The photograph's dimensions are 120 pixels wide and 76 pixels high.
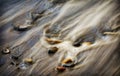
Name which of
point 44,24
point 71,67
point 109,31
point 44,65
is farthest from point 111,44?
point 44,24

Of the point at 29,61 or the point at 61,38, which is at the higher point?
the point at 61,38

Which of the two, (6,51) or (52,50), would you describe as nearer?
(52,50)

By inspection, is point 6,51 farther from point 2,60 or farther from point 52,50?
point 52,50

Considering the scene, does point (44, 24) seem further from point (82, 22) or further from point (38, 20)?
point (82, 22)

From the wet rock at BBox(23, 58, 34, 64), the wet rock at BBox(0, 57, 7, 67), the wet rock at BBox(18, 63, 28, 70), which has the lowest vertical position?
the wet rock at BBox(18, 63, 28, 70)

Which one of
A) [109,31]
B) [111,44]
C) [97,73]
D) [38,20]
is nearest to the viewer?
[97,73]

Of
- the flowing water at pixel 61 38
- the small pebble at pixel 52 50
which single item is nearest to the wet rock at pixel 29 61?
the flowing water at pixel 61 38

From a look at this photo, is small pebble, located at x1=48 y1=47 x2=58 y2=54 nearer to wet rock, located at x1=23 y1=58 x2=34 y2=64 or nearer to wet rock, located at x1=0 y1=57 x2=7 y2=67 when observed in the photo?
wet rock, located at x1=23 y1=58 x2=34 y2=64

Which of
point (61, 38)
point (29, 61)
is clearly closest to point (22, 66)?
point (29, 61)

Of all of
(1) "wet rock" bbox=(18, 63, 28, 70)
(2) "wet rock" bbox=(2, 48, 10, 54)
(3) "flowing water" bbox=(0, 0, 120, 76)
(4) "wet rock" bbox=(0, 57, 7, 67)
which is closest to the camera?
(3) "flowing water" bbox=(0, 0, 120, 76)

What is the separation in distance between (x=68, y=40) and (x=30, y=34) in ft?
1.70

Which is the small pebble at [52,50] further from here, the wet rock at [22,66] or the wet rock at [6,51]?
the wet rock at [6,51]

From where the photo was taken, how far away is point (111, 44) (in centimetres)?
A: 274

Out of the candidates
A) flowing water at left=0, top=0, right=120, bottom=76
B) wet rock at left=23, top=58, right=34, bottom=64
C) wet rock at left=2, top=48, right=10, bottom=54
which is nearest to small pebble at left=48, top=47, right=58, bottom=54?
flowing water at left=0, top=0, right=120, bottom=76
